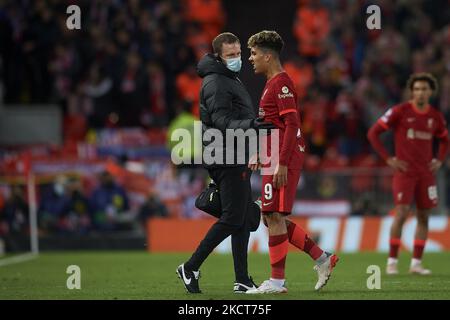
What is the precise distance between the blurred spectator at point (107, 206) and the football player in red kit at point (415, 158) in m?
7.10

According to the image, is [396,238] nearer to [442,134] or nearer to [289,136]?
[442,134]

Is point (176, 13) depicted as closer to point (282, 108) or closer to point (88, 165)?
point (88, 165)

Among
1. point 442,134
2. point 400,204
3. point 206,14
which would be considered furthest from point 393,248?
point 206,14

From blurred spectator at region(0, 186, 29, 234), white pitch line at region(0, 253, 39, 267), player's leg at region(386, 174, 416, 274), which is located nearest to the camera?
player's leg at region(386, 174, 416, 274)

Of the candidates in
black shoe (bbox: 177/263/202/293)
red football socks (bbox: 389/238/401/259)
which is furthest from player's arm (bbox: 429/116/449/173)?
black shoe (bbox: 177/263/202/293)

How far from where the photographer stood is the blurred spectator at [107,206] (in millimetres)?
19406

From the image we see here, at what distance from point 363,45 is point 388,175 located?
5.37 m

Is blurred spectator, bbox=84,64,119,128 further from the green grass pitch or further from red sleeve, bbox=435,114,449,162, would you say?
red sleeve, bbox=435,114,449,162

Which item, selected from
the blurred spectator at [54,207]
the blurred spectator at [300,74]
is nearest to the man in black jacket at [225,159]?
the blurred spectator at [54,207]

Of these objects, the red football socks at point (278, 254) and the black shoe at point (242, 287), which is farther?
the black shoe at point (242, 287)

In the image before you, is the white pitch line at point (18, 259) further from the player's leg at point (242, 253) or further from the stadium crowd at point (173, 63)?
the player's leg at point (242, 253)

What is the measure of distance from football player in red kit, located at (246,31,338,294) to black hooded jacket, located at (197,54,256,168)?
30cm

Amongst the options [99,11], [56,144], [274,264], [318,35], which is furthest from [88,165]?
[274,264]

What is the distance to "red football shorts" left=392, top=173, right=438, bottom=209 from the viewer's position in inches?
524
